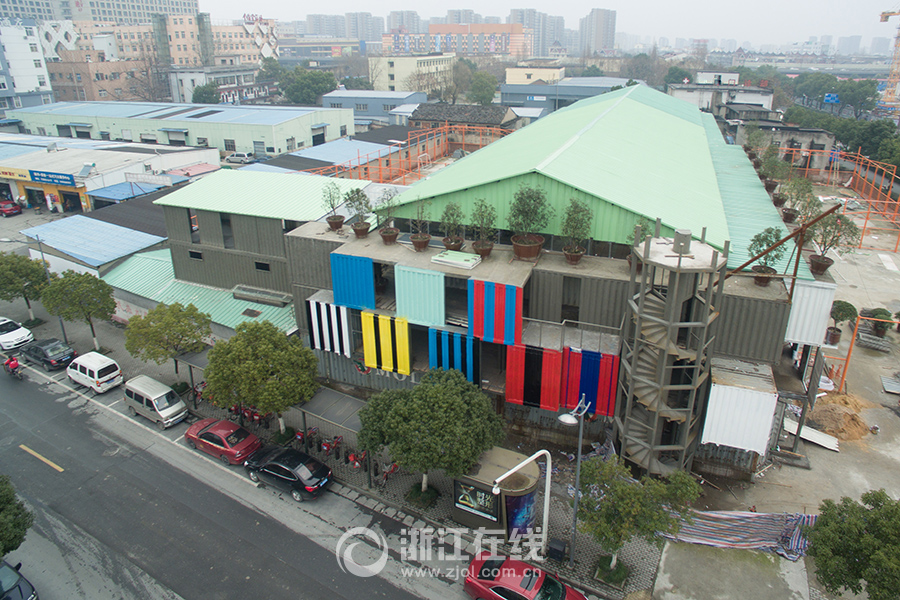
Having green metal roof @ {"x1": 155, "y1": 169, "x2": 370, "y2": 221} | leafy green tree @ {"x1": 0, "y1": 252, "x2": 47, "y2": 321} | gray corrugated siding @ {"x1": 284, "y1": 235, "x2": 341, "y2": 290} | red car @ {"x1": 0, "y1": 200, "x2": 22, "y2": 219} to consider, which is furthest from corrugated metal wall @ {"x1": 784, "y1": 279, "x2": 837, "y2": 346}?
red car @ {"x1": 0, "y1": 200, "x2": 22, "y2": 219}

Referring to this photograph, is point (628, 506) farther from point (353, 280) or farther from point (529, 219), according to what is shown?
point (353, 280)

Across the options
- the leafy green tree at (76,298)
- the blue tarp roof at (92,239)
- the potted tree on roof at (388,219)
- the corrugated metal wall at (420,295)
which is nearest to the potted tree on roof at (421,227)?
the potted tree on roof at (388,219)

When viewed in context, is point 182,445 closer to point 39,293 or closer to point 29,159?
point 39,293

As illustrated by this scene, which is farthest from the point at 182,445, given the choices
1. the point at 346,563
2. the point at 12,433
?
the point at 346,563

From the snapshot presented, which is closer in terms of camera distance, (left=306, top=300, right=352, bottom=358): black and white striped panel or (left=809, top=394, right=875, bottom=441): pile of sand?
(left=809, top=394, right=875, bottom=441): pile of sand

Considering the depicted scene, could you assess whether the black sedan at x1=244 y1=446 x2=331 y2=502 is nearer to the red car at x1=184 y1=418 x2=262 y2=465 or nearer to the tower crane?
the red car at x1=184 y1=418 x2=262 y2=465

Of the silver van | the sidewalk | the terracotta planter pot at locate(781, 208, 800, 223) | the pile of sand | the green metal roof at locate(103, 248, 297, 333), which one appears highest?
the terracotta planter pot at locate(781, 208, 800, 223)
